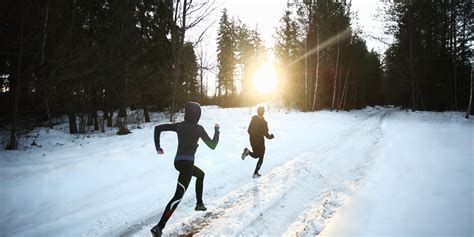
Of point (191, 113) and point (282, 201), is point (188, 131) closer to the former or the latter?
point (191, 113)

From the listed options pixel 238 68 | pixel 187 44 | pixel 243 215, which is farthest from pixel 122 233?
pixel 238 68

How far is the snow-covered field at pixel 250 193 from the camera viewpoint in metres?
4.48

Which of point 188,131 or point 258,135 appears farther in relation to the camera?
point 258,135

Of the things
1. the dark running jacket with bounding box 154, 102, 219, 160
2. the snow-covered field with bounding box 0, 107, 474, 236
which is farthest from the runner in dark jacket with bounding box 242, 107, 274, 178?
the dark running jacket with bounding box 154, 102, 219, 160

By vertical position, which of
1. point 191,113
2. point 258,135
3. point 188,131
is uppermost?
point 191,113

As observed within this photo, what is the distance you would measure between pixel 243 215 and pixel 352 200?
2276mm

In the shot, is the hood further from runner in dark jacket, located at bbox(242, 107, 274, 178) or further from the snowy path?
runner in dark jacket, located at bbox(242, 107, 274, 178)

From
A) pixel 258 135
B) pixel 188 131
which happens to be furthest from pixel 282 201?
pixel 188 131

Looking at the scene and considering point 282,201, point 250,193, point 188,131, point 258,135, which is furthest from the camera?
point 258,135

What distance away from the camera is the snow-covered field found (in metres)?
4.48

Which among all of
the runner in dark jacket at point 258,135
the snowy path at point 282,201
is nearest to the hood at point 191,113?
the snowy path at point 282,201

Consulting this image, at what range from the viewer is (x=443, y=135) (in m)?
12.3

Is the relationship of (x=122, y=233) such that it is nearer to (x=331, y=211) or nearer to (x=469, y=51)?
(x=331, y=211)

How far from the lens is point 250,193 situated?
616cm
